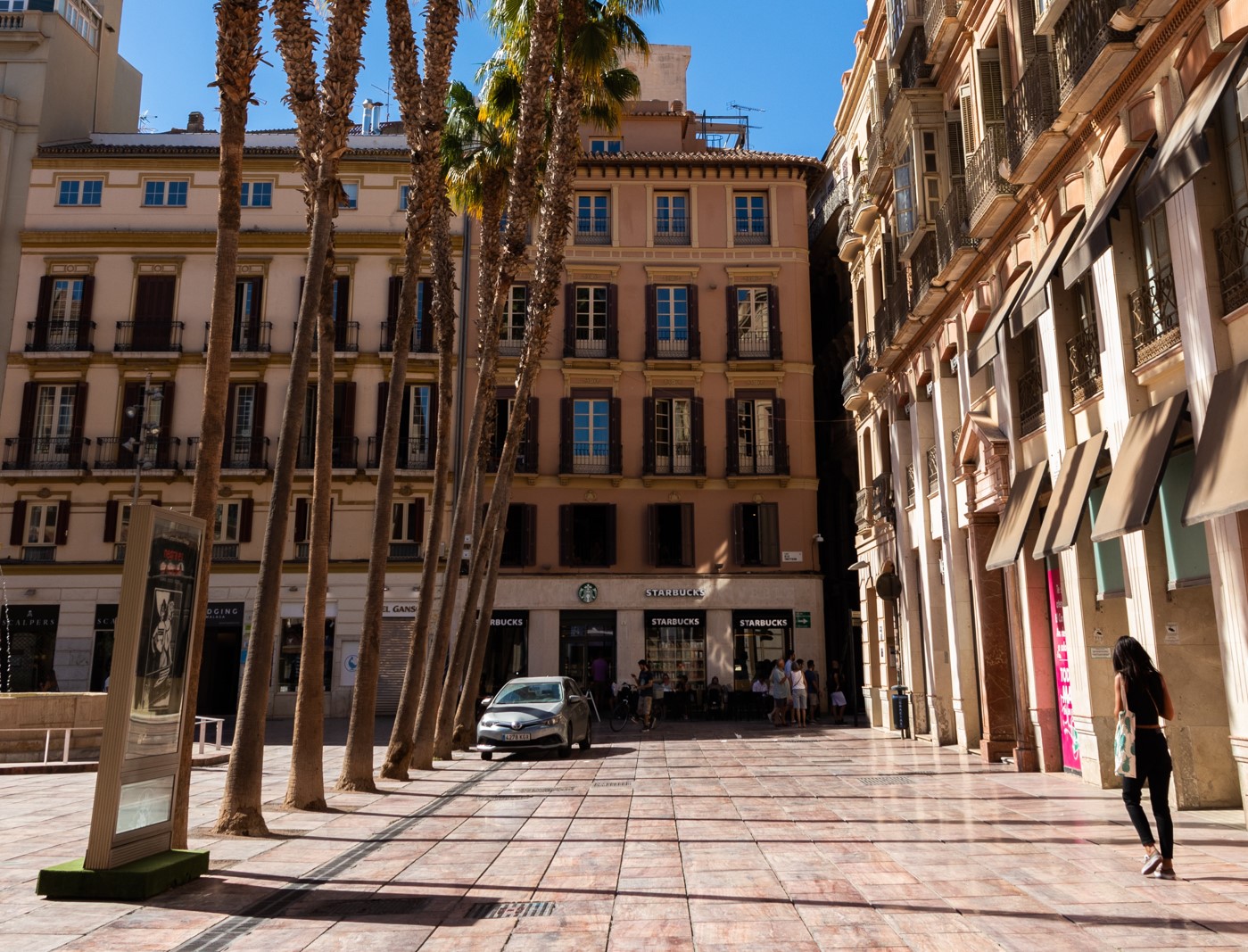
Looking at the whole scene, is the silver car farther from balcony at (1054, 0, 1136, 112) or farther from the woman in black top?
balcony at (1054, 0, 1136, 112)

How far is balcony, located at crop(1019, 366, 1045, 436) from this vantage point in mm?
16859

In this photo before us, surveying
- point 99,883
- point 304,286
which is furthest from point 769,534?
point 99,883

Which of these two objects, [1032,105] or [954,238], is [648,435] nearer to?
[954,238]

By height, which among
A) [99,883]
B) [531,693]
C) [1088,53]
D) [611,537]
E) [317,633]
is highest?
[1088,53]

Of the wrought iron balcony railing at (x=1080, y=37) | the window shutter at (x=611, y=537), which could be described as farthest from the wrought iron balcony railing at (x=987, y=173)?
the window shutter at (x=611, y=537)

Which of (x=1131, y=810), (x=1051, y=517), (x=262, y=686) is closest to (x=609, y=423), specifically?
(x=1051, y=517)

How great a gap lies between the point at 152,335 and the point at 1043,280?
112 feet

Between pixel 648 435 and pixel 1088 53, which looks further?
pixel 648 435

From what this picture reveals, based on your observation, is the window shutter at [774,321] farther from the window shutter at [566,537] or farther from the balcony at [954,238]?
the balcony at [954,238]

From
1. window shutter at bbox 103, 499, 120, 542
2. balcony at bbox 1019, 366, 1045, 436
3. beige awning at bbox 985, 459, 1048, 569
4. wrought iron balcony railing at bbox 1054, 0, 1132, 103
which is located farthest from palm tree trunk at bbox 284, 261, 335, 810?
window shutter at bbox 103, 499, 120, 542

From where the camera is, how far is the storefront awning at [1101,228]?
40.3 ft

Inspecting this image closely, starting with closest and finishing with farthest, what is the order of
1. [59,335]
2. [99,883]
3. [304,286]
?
1. [99,883]
2. [304,286]
3. [59,335]

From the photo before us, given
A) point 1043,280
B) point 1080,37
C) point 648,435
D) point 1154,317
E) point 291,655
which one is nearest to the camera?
point 1154,317

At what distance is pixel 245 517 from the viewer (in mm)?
37344
